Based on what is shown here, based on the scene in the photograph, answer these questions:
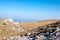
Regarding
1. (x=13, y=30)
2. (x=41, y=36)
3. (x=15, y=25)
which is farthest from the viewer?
(x=15, y=25)

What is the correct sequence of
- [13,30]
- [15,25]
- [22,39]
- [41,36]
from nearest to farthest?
[41,36] → [22,39] → [13,30] → [15,25]

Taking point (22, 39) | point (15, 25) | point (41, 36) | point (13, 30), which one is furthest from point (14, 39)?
point (15, 25)

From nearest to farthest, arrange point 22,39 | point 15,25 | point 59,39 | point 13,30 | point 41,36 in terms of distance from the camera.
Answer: point 59,39 < point 41,36 < point 22,39 < point 13,30 < point 15,25

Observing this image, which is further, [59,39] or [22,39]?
[22,39]

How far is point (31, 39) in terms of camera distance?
23844mm

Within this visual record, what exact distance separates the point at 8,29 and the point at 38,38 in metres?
20.2

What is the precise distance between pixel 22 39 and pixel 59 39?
6.87 m

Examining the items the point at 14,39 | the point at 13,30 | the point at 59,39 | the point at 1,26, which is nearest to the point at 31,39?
the point at 14,39

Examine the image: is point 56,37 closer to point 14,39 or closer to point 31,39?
point 31,39

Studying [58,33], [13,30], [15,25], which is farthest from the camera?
[15,25]

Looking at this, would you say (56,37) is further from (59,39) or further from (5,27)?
(5,27)

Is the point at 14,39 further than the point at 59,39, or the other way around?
the point at 14,39

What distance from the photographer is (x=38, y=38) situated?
898 inches

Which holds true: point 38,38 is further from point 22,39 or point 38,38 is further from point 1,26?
point 1,26
